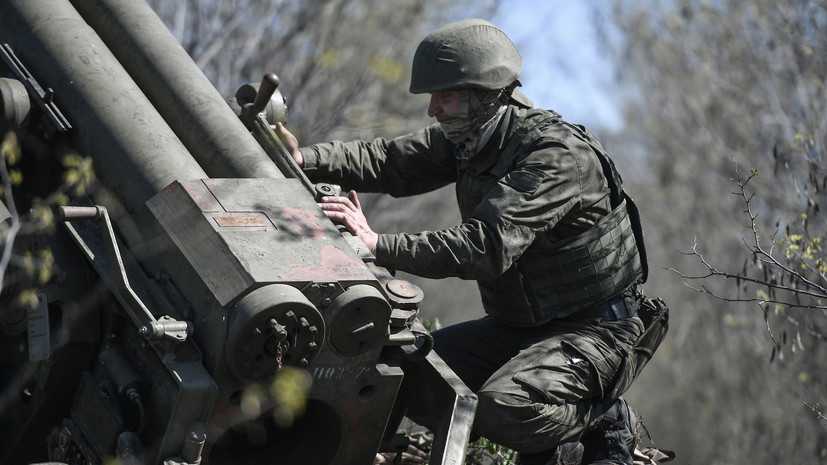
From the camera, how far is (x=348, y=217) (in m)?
4.51

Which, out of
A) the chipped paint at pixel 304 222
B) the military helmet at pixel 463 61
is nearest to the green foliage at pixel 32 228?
the chipped paint at pixel 304 222

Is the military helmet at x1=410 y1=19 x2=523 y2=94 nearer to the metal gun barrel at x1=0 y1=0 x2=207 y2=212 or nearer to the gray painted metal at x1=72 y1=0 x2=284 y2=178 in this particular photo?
the gray painted metal at x1=72 y1=0 x2=284 y2=178

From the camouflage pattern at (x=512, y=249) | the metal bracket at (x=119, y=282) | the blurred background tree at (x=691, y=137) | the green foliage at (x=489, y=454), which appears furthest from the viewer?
the blurred background tree at (x=691, y=137)

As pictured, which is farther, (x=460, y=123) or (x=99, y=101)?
(x=460, y=123)

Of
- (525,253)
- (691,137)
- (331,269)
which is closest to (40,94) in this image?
(331,269)

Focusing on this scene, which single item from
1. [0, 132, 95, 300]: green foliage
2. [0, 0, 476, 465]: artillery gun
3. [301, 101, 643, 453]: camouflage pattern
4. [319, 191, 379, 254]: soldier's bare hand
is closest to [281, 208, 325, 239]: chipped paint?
[0, 0, 476, 465]: artillery gun

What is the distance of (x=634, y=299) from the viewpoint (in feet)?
17.2

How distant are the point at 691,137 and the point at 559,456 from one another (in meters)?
17.1

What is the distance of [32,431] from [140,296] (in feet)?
2.78

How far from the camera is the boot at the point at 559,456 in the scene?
15.9 ft

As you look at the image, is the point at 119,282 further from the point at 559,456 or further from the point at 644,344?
the point at 644,344

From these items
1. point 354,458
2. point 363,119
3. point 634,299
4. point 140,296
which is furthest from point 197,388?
point 363,119

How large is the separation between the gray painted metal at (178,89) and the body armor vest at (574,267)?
1133 mm

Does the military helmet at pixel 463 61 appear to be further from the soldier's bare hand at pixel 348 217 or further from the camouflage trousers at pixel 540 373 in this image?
the camouflage trousers at pixel 540 373
